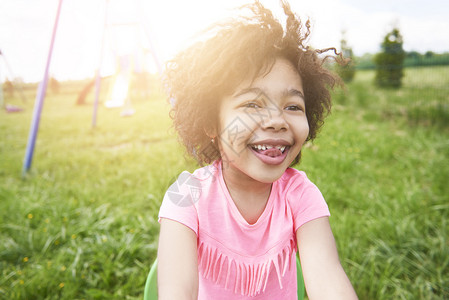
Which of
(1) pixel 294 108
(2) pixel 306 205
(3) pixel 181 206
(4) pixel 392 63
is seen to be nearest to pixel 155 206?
(3) pixel 181 206

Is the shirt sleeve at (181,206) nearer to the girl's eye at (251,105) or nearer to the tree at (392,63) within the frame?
the girl's eye at (251,105)

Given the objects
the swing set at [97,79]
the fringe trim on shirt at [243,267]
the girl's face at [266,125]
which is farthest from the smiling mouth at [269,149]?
the swing set at [97,79]

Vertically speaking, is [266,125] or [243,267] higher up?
[266,125]

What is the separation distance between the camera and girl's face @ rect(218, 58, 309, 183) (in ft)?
3.02

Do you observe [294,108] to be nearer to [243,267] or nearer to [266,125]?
[266,125]

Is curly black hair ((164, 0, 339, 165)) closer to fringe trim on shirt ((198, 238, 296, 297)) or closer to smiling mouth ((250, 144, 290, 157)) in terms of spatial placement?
smiling mouth ((250, 144, 290, 157))

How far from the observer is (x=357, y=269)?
171 cm

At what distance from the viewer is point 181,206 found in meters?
1.01

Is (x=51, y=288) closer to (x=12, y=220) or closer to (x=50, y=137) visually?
(x=12, y=220)

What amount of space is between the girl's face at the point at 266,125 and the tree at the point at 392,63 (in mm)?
4867

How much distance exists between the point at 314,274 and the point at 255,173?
0.35 metres

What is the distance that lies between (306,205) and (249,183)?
7.5 inches

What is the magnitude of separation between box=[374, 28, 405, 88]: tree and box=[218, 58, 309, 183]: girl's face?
4867mm

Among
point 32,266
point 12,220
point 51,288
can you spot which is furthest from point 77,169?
point 51,288
